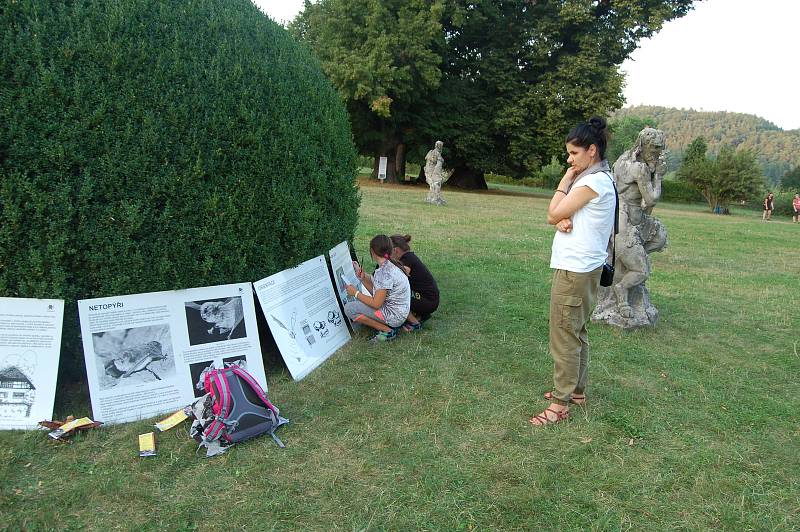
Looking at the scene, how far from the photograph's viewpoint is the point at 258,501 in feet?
9.19

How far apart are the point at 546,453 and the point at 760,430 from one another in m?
1.84

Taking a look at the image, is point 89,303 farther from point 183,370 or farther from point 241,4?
point 241,4

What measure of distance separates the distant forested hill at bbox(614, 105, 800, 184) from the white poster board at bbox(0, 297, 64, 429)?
111 meters

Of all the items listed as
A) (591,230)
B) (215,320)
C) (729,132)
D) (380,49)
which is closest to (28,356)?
(215,320)

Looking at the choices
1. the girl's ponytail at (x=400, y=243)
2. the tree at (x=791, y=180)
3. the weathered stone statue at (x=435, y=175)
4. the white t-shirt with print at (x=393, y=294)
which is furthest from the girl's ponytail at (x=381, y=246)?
the tree at (x=791, y=180)

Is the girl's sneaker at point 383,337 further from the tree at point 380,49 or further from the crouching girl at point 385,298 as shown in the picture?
the tree at point 380,49

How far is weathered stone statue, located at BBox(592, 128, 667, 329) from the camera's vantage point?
6.02 metres

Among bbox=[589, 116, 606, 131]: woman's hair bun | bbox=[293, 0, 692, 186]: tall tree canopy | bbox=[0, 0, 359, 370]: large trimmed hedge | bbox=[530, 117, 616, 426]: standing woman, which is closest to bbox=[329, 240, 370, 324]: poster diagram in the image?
bbox=[0, 0, 359, 370]: large trimmed hedge

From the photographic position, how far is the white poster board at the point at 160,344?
3594mm

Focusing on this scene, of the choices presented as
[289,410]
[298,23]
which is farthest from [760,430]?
[298,23]

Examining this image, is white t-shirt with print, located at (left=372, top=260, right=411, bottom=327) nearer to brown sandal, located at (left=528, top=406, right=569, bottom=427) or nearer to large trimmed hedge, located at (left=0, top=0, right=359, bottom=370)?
large trimmed hedge, located at (left=0, top=0, right=359, bottom=370)

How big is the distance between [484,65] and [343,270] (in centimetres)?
2842

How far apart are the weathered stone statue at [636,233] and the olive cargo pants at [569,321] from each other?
2.57 meters

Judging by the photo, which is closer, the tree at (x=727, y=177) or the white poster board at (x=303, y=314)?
the white poster board at (x=303, y=314)
